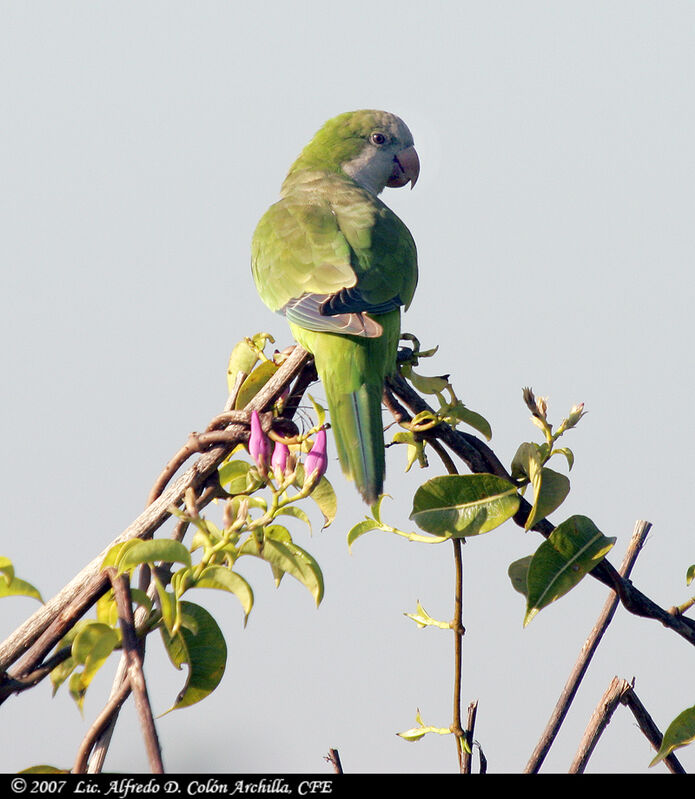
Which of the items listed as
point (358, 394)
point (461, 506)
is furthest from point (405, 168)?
point (461, 506)

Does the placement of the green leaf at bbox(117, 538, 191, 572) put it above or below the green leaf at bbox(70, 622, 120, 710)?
above

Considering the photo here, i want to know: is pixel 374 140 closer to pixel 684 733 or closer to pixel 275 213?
pixel 275 213

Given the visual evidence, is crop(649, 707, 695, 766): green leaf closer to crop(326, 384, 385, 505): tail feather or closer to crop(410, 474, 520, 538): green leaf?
crop(410, 474, 520, 538): green leaf

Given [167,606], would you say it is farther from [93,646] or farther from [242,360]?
[242,360]

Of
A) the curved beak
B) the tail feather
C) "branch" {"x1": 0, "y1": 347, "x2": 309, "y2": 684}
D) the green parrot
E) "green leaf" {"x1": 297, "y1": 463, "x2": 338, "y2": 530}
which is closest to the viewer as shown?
"branch" {"x1": 0, "y1": 347, "x2": 309, "y2": 684}

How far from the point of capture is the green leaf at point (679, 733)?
4.77 feet

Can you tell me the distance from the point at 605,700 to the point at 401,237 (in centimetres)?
180

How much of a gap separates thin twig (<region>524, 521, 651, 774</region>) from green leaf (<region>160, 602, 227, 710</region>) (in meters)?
0.50

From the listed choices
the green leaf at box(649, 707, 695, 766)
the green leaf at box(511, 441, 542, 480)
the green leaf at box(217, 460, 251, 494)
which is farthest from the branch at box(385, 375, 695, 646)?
the green leaf at box(217, 460, 251, 494)

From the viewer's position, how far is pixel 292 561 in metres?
1.46

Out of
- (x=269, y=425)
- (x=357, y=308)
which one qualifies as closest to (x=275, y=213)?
(x=357, y=308)

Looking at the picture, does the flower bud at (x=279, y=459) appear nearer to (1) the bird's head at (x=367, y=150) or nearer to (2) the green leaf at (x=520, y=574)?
(2) the green leaf at (x=520, y=574)

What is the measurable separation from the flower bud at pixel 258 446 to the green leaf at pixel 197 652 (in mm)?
247

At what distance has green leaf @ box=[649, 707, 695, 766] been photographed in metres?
1.46
